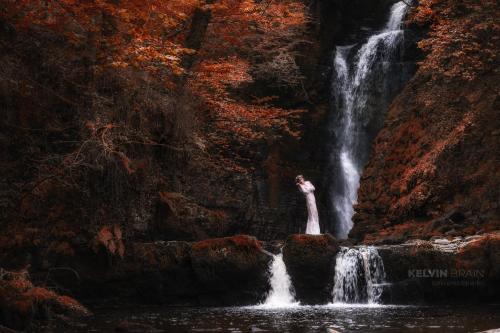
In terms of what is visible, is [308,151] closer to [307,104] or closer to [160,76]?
[307,104]

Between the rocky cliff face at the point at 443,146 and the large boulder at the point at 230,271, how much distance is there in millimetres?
4118

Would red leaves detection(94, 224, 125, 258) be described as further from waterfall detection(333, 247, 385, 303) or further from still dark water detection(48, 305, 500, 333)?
waterfall detection(333, 247, 385, 303)

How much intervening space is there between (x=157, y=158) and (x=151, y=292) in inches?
132

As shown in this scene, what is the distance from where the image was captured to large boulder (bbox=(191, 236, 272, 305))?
14500 millimetres

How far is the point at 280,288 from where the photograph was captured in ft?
48.1

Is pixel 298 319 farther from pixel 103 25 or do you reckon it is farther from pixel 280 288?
pixel 103 25

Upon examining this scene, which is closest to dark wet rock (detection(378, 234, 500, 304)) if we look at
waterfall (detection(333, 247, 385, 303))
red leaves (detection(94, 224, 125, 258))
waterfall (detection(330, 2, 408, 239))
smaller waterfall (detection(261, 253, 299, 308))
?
waterfall (detection(333, 247, 385, 303))

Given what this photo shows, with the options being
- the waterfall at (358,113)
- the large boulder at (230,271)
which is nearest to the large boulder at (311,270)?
the large boulder at (230,271)

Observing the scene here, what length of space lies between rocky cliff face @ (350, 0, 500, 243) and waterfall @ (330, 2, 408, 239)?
2.50 metres

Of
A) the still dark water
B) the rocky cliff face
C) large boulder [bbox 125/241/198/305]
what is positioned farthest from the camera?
the rocky cliff face

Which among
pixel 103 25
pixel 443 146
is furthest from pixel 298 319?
pixel 443 146

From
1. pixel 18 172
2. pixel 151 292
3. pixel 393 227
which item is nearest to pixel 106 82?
pixel 18 172

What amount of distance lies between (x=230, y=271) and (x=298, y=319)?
394 centimetres

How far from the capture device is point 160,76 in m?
14.6
